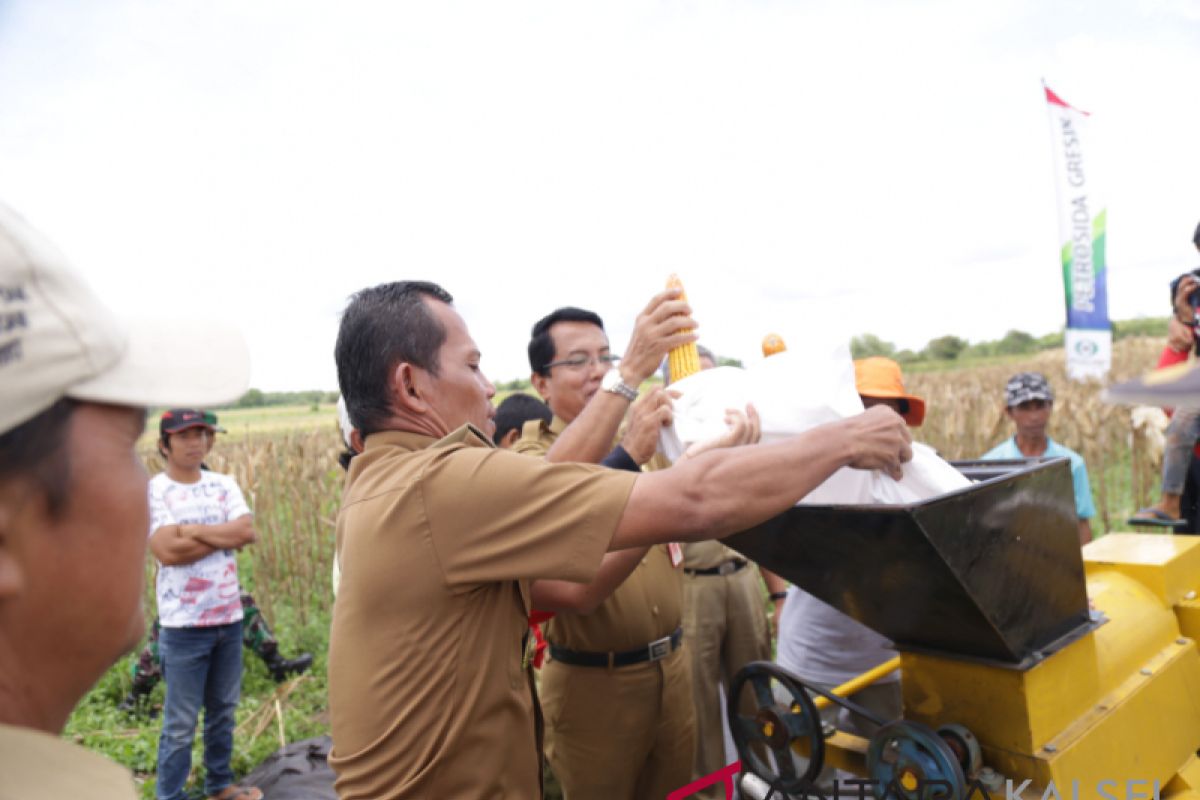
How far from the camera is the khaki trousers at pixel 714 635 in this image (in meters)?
4.63

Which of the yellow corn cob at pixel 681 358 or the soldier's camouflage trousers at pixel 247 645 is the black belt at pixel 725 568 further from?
the soldier's camouflage trousers at pixel 247 645

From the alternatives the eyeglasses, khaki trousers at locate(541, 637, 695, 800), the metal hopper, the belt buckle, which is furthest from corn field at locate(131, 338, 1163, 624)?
the metal hopper

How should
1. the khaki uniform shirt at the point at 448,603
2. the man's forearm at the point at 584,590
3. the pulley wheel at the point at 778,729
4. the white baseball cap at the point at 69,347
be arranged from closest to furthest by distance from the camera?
the white baseball cap at the point at 69,347
the khaki uniform shirt at the point at 448,603
the pulley wheel at the point at 778,729
the man's forearm at the point at 584,590

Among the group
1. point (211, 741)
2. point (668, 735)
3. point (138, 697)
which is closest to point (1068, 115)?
point (668, 735)

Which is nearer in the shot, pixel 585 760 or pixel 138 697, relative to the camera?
pixel 585 760

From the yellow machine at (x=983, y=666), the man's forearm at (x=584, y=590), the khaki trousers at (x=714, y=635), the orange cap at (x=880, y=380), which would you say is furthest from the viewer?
A: the khaki trousers at (x=714, y=635)

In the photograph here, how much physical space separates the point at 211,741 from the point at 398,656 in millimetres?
4138

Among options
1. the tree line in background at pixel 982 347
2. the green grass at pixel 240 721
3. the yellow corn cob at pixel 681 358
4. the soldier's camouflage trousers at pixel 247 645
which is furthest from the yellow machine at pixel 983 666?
the tree line in background at pixel 982 347

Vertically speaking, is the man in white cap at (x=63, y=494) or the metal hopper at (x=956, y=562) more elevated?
the man in white cap at (x=63, y=494)

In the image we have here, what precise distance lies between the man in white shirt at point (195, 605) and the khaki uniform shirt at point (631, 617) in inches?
105

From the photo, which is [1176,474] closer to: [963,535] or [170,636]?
[963,535]

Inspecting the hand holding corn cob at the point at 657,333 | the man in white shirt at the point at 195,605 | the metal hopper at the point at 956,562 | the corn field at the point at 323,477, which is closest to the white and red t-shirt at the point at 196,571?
the man in white shirt at the point at 195,605

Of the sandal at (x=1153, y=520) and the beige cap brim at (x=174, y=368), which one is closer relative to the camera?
the beige cap brim at (x=174, y=368)

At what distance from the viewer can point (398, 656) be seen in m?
1.80
